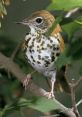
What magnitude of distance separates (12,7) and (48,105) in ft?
2.96

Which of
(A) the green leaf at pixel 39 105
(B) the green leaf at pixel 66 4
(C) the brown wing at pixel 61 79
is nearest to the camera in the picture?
(B) the green leaf at pixel 66 4

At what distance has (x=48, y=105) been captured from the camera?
1.94ft

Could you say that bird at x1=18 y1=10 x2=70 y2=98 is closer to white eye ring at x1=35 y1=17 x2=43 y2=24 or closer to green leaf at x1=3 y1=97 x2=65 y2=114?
white eye ring at x1=35 y1=17 x2=43 y2=24

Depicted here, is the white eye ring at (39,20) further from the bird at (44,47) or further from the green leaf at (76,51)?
the green leaf at (76,51)

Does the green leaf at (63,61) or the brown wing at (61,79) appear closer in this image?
the green leaf at (63,61)

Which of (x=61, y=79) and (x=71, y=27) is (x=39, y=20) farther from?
(x=71, y=27)

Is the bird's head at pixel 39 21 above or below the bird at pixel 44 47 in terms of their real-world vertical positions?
above

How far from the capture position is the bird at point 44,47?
80 centimetres

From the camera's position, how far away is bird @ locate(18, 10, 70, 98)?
2.63ft

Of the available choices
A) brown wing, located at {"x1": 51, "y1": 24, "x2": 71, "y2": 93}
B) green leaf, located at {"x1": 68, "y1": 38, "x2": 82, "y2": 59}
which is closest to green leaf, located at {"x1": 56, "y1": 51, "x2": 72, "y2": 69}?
green leaf, located at {"x1": 68, "y1": 38, "x2": 82, "y2": 59}

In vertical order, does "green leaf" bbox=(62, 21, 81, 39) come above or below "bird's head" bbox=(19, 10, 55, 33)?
above

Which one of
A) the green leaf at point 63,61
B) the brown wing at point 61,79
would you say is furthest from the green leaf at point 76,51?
the brown wing at point 61,79

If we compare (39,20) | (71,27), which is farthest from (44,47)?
(71,27)

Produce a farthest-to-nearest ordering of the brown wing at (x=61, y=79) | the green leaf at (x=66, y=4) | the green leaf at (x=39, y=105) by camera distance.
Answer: the brown wing at (x=61, y=79) → the green leaf at (x=39, y=105) → the green leaf at (x=66, y=4)
